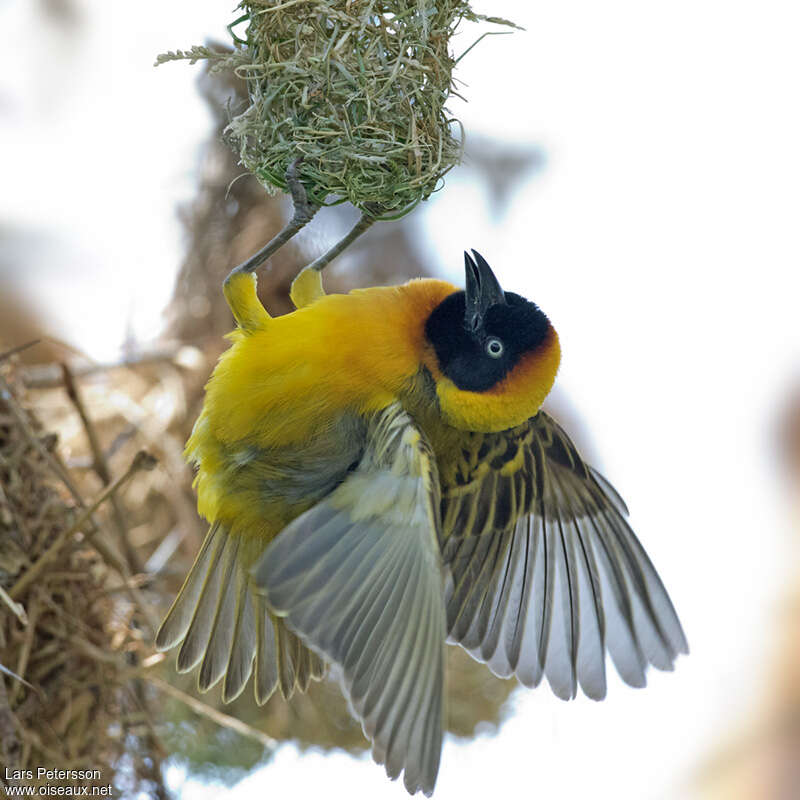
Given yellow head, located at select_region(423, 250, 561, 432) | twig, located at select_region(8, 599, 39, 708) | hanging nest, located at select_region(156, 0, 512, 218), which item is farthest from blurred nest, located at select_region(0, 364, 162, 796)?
hanging nest, located at select_region(156, 0, 512, 218)

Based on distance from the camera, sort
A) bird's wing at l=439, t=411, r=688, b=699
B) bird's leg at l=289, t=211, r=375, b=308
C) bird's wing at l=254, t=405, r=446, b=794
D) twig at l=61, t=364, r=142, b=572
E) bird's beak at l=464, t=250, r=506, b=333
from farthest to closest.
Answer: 1. twig at l=61, t=364, r=142, b=572
2. bird's wing at l=439, t=411, r=688, b=699
3. bird's leg at l=289, t=211, r=375, b=308
4. bird's beak at l=464, t=250, r=506, b=333
5. bird's wing at l=254, t=405, r=446, b=794

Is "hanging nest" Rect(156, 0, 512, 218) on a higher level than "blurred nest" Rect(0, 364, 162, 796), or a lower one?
higher

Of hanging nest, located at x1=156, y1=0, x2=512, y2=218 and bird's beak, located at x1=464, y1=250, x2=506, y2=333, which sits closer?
hanging nest, located at x1=156, y1=0, x2=512, y2=218

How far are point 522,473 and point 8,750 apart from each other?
94 centimetres

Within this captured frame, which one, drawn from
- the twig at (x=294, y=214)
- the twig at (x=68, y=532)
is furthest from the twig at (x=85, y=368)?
the twig at (x=294, y=214)

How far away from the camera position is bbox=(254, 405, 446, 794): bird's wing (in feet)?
3.77

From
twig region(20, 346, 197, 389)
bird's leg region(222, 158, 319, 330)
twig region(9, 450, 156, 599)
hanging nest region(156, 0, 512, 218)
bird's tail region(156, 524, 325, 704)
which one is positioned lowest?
bird's tail region(156, 524, 325, 704)

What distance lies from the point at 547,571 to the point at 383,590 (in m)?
0.48

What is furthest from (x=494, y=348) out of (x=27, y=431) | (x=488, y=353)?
(x=27, y=431)

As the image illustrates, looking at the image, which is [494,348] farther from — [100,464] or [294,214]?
[100,464]

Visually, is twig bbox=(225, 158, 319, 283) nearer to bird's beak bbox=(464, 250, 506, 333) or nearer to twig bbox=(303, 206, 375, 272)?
twig bbox=(303, 206, 375, 272)

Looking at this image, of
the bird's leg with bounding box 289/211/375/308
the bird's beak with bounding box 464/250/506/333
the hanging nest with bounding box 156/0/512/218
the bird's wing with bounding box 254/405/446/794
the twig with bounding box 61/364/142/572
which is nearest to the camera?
the hanging nest with bounding box 156/0/512/218

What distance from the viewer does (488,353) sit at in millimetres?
1325

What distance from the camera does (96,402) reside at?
2.19m
